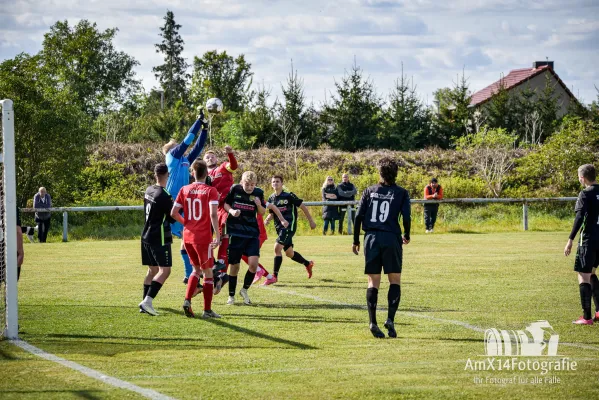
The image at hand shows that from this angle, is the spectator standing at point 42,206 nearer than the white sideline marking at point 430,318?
No

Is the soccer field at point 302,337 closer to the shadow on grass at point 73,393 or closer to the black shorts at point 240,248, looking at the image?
the shadow on grass at point 73,393

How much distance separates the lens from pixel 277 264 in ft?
47.9

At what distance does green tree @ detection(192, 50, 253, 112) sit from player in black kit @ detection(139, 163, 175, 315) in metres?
47.5

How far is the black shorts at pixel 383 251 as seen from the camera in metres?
9.03

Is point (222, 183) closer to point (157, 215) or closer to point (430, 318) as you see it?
point (157, 215)

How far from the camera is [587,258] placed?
1005 centimetres

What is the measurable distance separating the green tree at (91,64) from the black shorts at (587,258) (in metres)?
54.6

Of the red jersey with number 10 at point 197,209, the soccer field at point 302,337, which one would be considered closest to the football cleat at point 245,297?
the soccer field at point 302,337

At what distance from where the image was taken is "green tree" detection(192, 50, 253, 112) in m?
58.5

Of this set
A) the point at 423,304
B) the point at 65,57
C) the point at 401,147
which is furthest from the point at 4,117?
the point at 65,57

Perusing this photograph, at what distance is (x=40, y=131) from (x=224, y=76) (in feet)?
104

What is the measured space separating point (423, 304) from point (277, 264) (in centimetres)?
368

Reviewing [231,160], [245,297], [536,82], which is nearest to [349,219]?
[231,160]

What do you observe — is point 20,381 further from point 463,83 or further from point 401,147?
point 463,83
